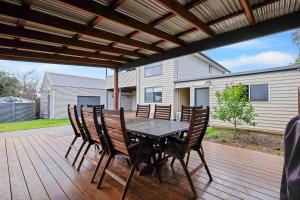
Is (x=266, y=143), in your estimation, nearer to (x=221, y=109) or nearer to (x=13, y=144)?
(x=221, y=109)

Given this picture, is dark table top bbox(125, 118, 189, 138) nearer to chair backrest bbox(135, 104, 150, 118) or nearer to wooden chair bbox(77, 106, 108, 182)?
wooden chair bbox(77, 106, 108, 182)

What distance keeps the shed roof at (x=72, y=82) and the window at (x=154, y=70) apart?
18.7 feet

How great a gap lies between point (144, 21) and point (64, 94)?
1249 cm

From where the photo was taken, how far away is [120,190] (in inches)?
97.0

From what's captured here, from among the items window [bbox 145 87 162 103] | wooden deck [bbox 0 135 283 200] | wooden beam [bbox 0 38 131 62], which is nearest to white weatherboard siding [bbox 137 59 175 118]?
window [bbox 145 87 162 103]

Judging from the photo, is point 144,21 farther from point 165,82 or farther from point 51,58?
point 165,82

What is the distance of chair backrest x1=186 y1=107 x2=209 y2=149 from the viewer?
2.33 meters

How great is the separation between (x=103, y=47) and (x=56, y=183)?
2.80m

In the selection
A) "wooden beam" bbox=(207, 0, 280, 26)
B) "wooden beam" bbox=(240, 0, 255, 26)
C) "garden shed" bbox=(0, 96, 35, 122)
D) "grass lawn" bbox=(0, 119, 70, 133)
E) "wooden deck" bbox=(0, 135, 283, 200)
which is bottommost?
"grass lawn" bbox=(0, 119, 70, 133)

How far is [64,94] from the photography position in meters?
13.6

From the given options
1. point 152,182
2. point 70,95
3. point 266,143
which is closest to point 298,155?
point 152,182

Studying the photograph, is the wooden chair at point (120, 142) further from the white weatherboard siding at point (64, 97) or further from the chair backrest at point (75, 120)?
the white weatherboard siding at point (64, 97)

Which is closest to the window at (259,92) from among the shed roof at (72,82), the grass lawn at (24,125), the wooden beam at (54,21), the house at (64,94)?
the wooden beam at (54,21)

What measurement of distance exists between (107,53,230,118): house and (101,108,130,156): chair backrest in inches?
316
